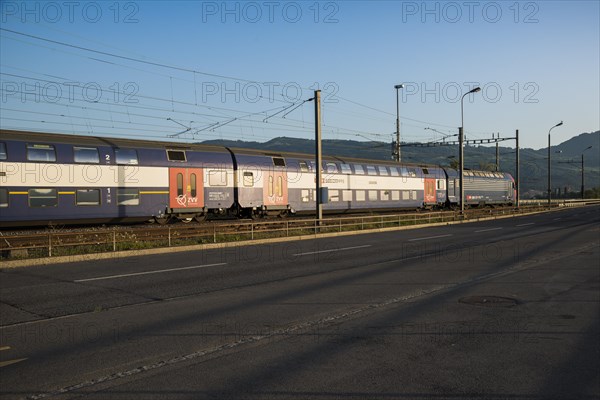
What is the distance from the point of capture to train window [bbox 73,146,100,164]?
22141 millimetres

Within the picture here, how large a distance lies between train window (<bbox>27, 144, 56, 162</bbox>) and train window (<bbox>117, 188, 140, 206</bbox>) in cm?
332

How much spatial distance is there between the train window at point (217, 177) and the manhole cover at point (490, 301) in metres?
19.5

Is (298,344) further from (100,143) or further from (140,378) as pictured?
(100,143)

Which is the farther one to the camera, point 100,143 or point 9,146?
point 100,143

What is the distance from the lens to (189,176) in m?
26.7

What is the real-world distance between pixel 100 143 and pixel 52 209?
3.66 meters

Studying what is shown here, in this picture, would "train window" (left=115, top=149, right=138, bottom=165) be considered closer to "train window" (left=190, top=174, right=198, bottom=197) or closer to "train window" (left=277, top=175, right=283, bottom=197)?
"train window" (left=190, top=174, right=198, bottom=197)

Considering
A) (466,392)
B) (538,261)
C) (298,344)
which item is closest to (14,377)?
(298,344)

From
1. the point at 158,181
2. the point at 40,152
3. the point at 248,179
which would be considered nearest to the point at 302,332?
the point at 40,152

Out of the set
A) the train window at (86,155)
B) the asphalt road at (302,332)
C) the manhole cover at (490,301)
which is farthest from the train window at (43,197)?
the manhole cover at (490,301)

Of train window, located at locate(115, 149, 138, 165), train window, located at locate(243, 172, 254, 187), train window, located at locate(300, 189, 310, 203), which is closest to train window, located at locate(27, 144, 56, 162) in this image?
train window, located at locate(115, 149, 138, 165)

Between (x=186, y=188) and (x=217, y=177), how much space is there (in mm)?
2190

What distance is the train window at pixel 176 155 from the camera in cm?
2598

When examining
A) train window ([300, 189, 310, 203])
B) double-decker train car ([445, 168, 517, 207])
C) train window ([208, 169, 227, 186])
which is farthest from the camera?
double-decker train car ([445, 168, 517, 207])
